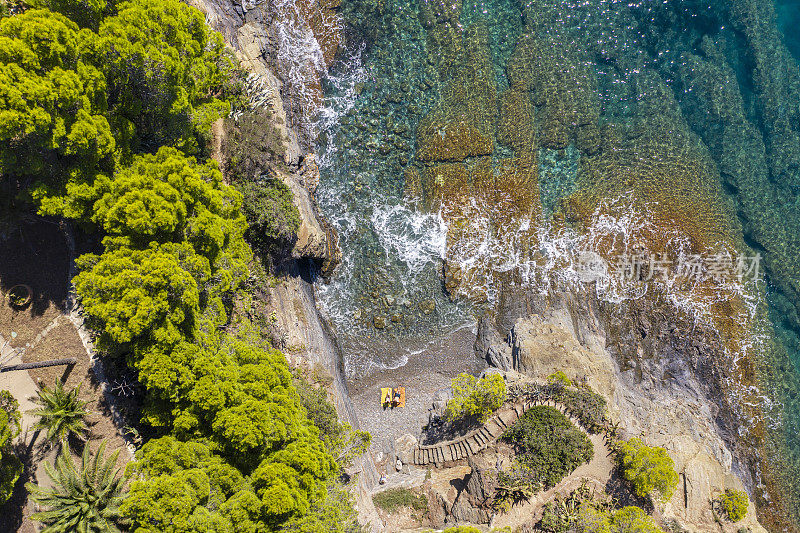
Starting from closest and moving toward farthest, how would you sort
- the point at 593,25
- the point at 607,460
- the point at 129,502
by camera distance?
the point at 129,502, the point at 607,460, the point at 593,25

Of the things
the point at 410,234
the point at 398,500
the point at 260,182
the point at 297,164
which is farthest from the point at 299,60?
the point at 398,500

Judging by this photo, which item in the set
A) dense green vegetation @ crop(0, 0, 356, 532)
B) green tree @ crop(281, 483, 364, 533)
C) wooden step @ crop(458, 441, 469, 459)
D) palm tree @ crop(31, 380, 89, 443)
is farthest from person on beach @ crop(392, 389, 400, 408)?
palm tree @ crop(31, 380, 89, 443)

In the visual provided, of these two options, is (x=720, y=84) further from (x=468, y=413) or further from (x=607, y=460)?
(x=468, y=413)

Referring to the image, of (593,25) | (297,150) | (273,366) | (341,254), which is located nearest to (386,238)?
(341,254)

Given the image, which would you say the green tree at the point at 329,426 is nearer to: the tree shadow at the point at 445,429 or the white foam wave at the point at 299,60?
the tree shadow at the point at 445,429

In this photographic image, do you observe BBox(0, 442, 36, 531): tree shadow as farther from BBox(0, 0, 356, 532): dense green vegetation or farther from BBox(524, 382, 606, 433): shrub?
BBox(524, 382, 606, 433): shrub

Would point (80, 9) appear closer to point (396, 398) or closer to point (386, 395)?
point (386, 395)
